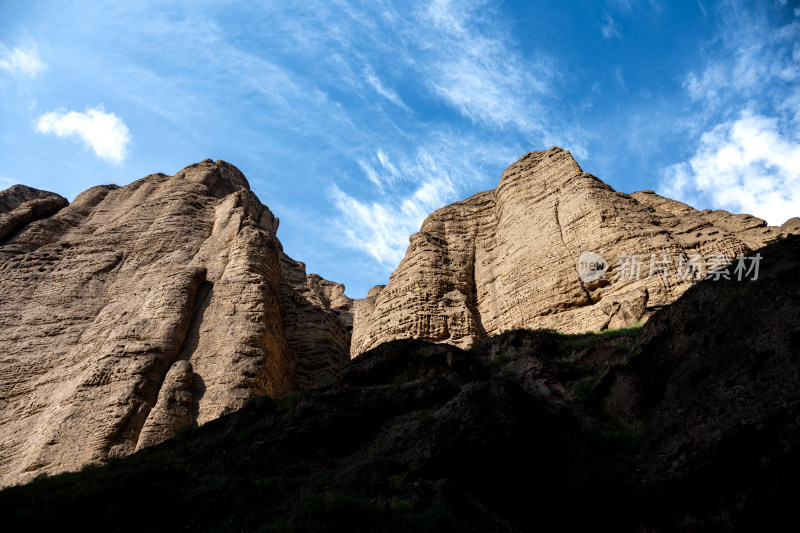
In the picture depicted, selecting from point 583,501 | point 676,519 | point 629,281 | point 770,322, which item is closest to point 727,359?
point 770,322

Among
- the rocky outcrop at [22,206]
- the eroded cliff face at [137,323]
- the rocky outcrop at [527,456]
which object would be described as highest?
the rocky outcrop at [22,206]

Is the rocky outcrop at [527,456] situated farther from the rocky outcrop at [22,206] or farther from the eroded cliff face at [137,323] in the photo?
the rocky outcrop at [22,206]

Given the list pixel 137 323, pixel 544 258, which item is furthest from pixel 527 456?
pixel 137 323

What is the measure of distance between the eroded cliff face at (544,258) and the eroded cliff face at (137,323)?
249 inches

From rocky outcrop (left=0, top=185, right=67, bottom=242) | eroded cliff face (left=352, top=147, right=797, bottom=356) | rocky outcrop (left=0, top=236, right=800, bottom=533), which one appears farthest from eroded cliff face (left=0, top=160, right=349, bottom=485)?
rocky outcrop (left=0, top=236, right=800, bottom=533)

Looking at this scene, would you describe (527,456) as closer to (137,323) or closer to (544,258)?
(544,258)

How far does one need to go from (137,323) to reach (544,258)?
20758mm

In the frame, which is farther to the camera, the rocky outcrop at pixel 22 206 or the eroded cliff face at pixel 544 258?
the rocky outcrop at pixel 22 206

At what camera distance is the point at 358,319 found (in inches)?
1399

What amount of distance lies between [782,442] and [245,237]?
2878cm

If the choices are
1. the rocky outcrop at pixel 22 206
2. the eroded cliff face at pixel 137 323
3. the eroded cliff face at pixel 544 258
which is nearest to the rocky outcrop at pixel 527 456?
the eroded cliff face at pixel 137 323

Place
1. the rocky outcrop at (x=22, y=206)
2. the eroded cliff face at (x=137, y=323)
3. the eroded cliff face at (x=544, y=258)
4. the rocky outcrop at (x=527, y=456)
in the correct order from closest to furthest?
1. the rocky outcrop at (x=527, y=456)
2. the eroded cliff face at (x=137, y=323)
3. the eroded cliff face at (x=544, y=258)
4. the rocky outcrop at (x=22, y=206)

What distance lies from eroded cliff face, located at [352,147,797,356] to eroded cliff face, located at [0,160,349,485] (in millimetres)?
6337

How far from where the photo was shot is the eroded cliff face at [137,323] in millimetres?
21484
